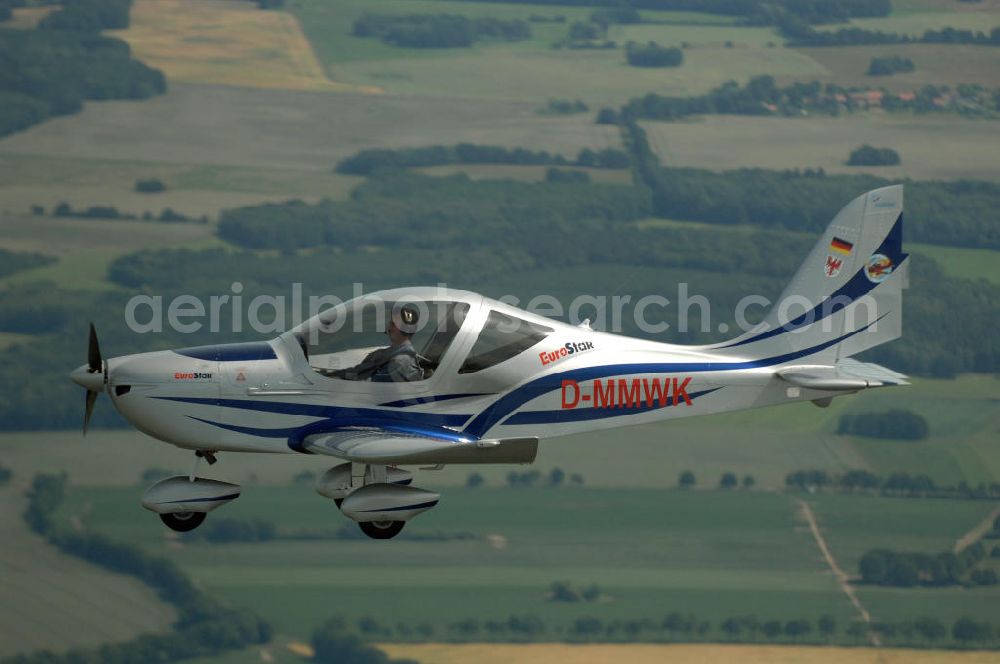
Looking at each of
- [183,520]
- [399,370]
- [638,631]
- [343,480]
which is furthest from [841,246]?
[638,631]

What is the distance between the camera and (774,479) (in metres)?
175

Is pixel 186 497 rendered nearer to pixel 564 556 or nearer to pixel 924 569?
pixel 564 556

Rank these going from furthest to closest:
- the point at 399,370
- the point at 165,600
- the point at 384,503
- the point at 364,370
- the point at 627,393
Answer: the point at 165,600 → the point at 627,393 → the point at 364,370 → the point at 399,370 → the point at 384,503

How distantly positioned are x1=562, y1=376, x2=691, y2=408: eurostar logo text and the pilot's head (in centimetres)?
245

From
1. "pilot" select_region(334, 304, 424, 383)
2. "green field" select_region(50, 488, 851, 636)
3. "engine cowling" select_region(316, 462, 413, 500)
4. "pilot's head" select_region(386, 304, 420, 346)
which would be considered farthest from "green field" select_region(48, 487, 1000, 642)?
"pilot's head" select_region(386, 304, 420, 346)

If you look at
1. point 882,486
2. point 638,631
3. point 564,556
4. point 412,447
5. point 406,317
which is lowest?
point 638,631

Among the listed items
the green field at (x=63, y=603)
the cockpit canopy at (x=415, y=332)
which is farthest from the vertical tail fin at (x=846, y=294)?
the green field at (x=63, y=603)


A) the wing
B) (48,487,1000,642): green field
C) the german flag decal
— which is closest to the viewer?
the wing

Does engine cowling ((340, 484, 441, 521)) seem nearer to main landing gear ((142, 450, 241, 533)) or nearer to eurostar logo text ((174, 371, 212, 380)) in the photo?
main landing gear ((142, 450, 241, 533))

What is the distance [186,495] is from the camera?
77.8 ft

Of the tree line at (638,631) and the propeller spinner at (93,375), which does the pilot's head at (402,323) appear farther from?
the tree line at (638,631)

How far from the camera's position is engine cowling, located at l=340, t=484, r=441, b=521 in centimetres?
2333

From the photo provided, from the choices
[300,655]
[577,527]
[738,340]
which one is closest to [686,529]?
[577,527]

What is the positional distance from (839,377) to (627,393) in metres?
3.32
